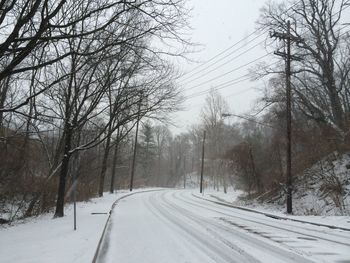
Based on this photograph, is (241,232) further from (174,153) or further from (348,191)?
(174,153)

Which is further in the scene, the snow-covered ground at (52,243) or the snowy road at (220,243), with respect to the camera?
the snowy road at (220,243)

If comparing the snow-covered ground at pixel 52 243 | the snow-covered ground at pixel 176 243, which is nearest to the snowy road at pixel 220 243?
the snow-covered ground at pixel 176 243

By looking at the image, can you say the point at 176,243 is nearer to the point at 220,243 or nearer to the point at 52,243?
the point at 220,243

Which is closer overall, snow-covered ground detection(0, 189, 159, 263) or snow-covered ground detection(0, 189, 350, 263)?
snow-covered ground detection(0, 189, 159, 263)

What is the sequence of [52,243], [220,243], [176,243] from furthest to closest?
[176,243] → [220,243] → [52,243]

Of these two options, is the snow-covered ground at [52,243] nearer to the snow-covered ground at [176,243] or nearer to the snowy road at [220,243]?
the snow-covered ground at [176,243]

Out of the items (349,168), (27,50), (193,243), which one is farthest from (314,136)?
(27,50)

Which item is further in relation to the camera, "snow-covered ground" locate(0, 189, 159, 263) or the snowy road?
the snowy road

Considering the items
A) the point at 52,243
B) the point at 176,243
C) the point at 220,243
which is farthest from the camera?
the point at 176,243

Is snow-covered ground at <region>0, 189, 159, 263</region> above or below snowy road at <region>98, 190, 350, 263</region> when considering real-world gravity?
below

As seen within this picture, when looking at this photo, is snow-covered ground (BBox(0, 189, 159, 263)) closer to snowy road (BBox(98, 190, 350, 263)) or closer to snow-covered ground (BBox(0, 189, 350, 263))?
snow-covered ground (BBox(0, 189, 350, 263))

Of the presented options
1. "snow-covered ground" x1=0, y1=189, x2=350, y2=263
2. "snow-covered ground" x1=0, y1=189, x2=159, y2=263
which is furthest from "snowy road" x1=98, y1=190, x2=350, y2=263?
"snow-covered ground" x1=0, y1=189, x2=159, y2=263

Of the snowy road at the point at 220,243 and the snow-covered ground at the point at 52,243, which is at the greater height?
the snowy road at the point at 220,243

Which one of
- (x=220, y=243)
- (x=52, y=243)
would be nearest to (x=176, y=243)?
(x=220, y=243)
